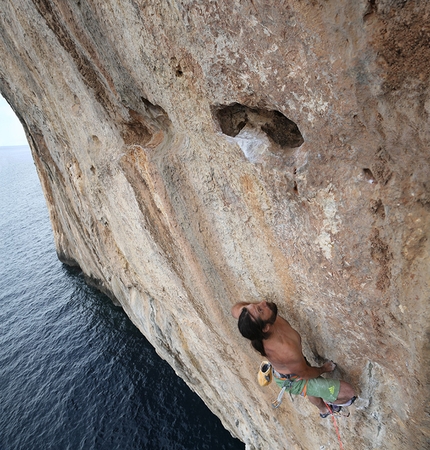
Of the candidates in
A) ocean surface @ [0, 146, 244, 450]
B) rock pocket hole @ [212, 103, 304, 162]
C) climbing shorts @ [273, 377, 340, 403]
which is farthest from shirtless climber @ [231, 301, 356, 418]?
ocean surface @ [0, 146, 244, 450]

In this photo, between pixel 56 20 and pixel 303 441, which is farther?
pixel 303 441

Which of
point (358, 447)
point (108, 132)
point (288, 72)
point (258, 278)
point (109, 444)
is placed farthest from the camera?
point (109, 444)

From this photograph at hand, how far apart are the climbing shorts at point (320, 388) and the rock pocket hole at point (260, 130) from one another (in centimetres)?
367

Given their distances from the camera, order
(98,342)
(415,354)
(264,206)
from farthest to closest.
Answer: (98,342) < (264,206) < (415,354)

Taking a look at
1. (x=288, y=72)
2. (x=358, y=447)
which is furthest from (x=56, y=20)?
(x=358, y=447)

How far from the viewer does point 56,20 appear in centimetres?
568

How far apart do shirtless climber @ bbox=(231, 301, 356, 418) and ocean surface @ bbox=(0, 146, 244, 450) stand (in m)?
8.52

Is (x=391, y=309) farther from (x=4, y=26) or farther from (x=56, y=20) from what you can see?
(x=4, y=26)

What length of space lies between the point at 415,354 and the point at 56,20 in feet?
25.3

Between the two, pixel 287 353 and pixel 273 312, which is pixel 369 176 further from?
pixel 287 353

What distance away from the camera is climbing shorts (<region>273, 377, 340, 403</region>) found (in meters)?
5.07

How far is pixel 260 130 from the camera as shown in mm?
4453

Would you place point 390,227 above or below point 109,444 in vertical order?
above

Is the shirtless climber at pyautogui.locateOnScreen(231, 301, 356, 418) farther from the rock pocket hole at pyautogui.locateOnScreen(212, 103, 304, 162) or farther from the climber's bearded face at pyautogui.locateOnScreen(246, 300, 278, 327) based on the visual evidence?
the rock pocket hole at pyautogui.locateOnScreen(212, 103, 304, 162)
